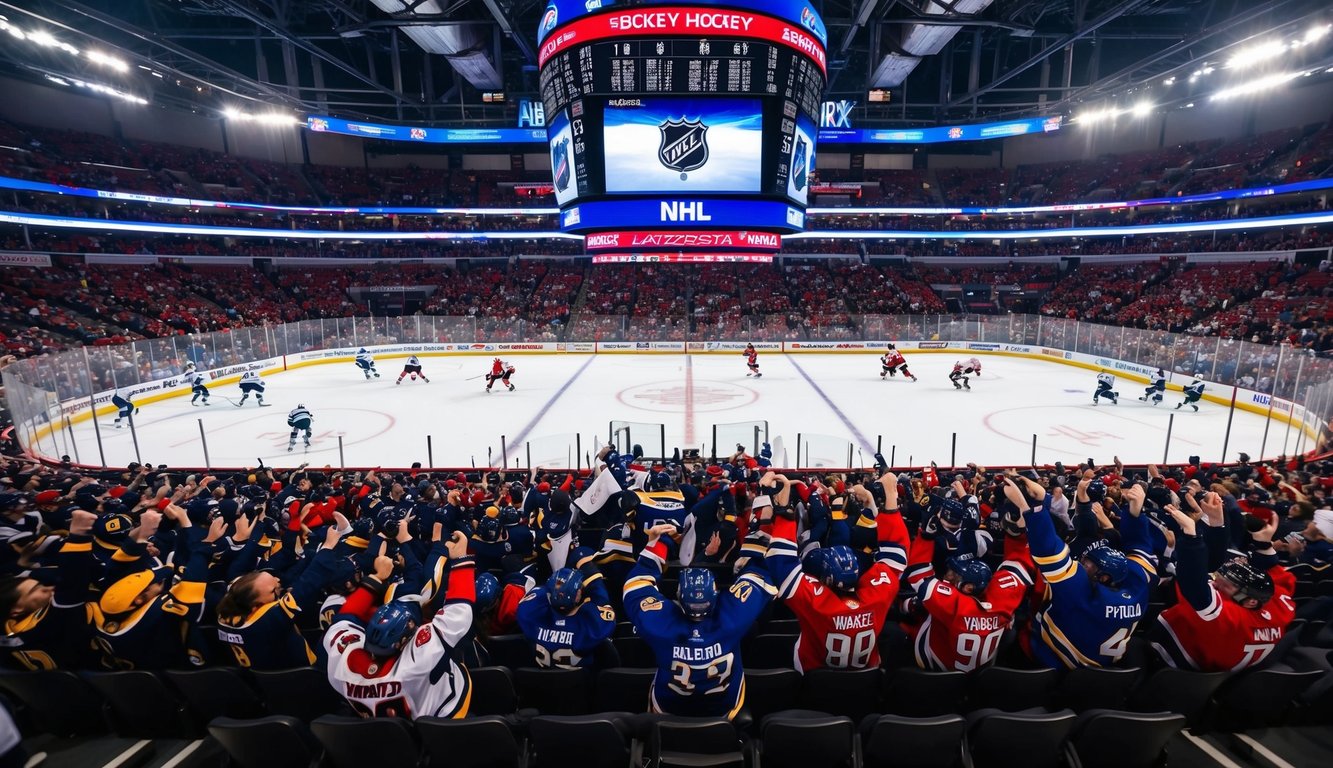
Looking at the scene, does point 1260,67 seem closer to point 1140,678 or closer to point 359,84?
point 1140,678

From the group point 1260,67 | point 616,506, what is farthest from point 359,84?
point 1260,67

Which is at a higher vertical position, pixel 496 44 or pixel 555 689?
pixel 496 44

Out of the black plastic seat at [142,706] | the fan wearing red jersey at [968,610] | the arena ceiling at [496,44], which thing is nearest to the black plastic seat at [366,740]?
the black plastic seat at [142,706]

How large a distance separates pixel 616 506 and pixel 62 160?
39.1 meters

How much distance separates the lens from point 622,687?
3459mm

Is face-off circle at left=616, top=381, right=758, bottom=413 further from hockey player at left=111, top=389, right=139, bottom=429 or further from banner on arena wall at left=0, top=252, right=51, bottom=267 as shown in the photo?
banner on arena wall at left=0, top=252, right=51, bottom=267

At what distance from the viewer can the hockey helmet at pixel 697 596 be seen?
115 inches

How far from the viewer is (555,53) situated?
11.4m

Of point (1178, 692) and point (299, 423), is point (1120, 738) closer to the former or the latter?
point (1178, 692)

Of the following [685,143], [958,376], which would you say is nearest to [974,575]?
[685,143]

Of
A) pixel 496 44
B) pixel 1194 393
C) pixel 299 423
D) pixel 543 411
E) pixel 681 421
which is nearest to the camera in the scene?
pixel 299 423

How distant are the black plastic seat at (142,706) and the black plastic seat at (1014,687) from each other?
175 inches

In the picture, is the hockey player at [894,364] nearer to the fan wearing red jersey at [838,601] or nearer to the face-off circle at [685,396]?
the face-off circle at [685,396]

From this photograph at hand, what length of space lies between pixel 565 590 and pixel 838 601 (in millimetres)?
1467
